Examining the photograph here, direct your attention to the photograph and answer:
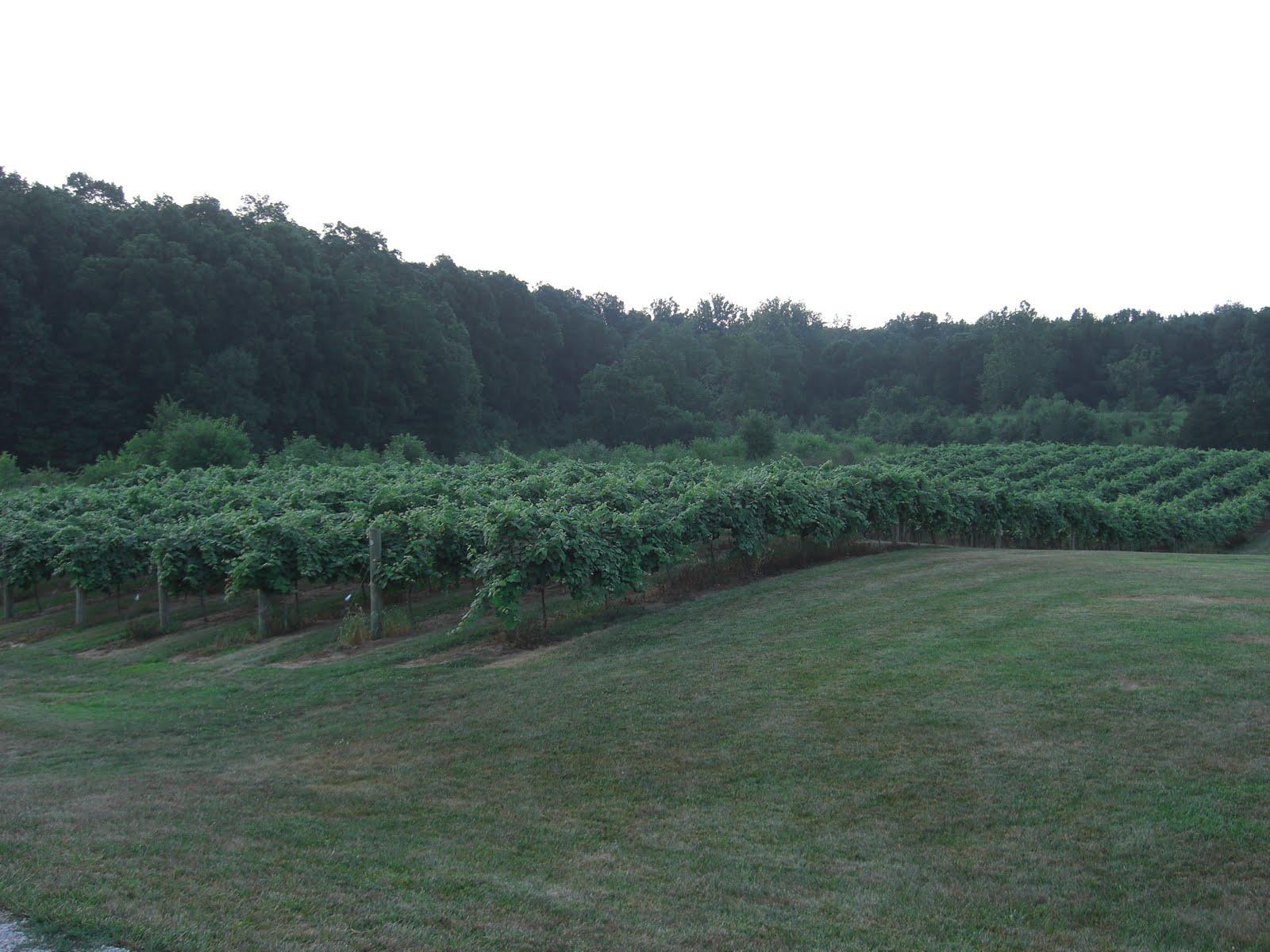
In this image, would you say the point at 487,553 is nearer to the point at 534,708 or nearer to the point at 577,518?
the point at 577,518

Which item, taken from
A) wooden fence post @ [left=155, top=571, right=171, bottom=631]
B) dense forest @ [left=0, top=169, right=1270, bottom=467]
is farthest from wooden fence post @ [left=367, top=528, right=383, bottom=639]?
dense forest @ [left=0, top=169, right=1270, bottom=467]

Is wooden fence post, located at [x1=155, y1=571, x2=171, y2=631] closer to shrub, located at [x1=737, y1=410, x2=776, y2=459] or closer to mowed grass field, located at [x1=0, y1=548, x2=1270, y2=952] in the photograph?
mowed grass field, located at [x1=0, y1=548, x2=1270, y2=952]

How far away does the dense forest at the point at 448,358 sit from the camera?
54.8m

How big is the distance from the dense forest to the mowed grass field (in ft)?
134

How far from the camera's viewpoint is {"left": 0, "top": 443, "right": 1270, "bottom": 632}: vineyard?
49.1 feet

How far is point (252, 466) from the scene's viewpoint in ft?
108

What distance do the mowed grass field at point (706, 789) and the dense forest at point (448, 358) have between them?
134 ft

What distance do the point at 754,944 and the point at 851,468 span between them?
16711 mm

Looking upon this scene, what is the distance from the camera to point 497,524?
565 inches

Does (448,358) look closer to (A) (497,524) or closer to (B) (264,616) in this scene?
(B) (264,616)

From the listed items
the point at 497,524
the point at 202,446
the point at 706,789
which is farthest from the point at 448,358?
the point at 706,789

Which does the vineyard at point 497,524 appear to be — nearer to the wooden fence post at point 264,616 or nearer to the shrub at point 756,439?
the wooden fence post at point 264,616

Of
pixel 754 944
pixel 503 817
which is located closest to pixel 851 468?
pixel 503 817

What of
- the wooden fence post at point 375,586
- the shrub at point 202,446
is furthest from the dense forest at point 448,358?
the wooden fence post at point 375,586
